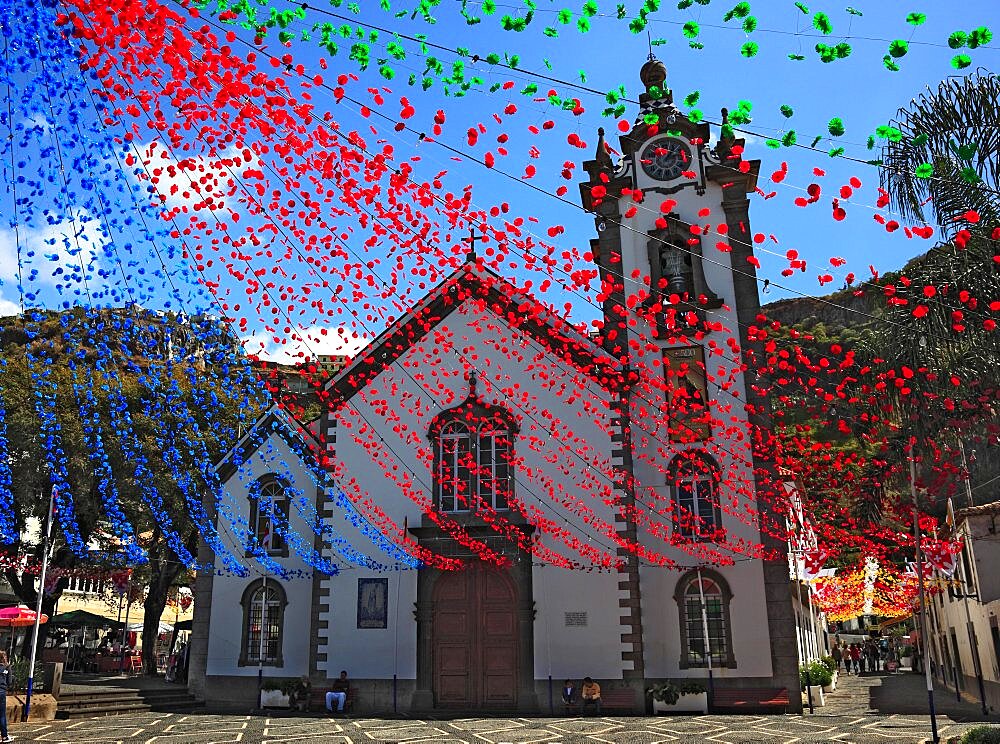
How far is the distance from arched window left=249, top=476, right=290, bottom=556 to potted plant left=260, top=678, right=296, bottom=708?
3.58 meters

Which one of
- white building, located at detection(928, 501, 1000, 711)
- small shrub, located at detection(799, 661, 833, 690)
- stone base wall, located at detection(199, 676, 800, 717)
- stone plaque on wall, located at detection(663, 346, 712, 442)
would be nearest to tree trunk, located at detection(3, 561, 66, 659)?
stone base wall, located at detection(199, 676, 800, 717)

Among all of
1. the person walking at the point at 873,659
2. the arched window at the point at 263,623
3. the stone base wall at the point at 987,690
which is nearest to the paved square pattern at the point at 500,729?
the stone base wall at the point at 987,690

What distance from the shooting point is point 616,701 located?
18.7 metres

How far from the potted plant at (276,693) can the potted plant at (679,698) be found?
31.2 feet

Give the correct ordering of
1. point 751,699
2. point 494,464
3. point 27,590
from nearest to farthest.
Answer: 1. point 751,699
2. point 494,464
3. point 27,590

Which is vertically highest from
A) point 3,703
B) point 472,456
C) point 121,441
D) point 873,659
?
point 121,441

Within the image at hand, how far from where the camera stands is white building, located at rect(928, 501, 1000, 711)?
21516mm

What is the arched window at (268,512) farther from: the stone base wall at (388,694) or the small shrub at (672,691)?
the small shrub at (672,691)

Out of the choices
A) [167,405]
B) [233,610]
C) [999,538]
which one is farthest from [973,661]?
[167,405]

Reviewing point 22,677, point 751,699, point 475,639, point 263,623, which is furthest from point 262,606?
point 751,699

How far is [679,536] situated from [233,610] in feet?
42.1

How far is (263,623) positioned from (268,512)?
124 inches

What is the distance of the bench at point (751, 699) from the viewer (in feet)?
60.1

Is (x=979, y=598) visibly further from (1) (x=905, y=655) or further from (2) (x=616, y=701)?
(1) (x=905, y=655)
